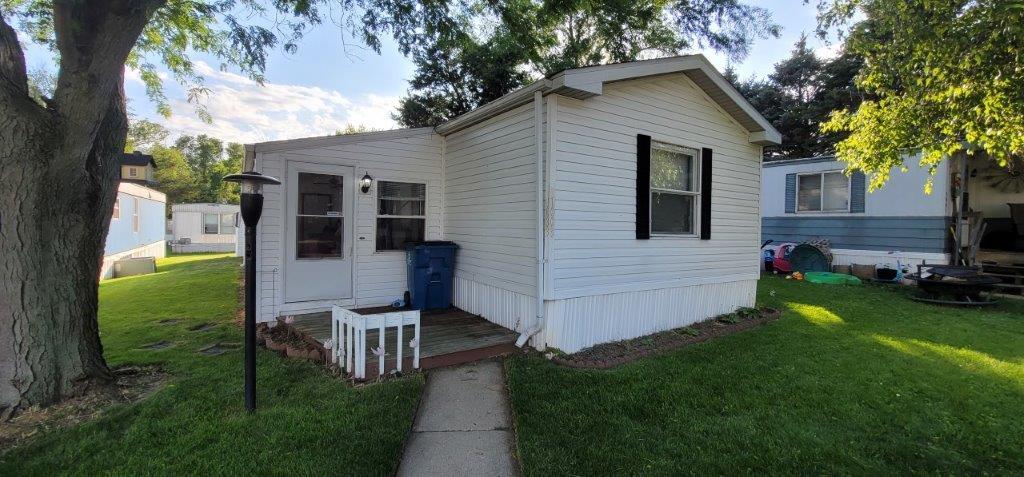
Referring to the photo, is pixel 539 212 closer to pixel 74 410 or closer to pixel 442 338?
pixel 442 338

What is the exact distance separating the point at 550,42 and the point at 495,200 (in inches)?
181

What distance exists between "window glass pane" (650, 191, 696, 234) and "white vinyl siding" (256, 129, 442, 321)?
10.2 ft

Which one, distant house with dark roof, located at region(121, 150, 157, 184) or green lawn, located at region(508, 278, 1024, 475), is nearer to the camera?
green lawn, located at region(508, 278, 1024, 475)

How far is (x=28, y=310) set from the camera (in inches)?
133

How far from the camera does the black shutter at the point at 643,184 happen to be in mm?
5484

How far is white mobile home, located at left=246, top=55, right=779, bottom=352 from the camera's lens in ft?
16.0

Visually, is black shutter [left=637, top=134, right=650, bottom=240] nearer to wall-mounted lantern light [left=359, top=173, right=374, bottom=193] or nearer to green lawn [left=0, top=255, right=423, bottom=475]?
green lawn [left=0, top=255, right=423, bottom=475]

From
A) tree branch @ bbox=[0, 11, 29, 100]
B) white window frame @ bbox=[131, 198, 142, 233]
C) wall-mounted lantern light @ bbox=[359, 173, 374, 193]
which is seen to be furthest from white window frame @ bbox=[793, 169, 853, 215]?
white window frame @ bbox=[131, 198, 142, 233]

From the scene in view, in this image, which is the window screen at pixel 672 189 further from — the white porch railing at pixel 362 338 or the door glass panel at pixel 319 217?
the door glass panel at pixel 319 217

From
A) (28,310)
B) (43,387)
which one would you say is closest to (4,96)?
(28,310)

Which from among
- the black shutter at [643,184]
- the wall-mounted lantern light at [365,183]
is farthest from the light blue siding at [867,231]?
the wall-mounted lantern light at [365,183]

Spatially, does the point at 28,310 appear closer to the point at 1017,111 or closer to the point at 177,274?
the point at 1017,111

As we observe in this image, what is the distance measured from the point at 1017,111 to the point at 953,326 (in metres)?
3.31

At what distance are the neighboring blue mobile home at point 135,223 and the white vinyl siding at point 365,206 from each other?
25.4ft
